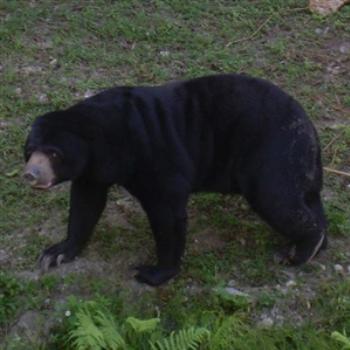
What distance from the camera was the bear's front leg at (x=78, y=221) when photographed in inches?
210

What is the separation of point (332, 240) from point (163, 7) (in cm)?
384

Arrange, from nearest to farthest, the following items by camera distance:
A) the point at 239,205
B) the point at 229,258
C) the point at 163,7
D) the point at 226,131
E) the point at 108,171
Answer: the point at 108,171 → the point at 226,131 → the point at 229,258 → the point at 239,205 → the point at 163,7

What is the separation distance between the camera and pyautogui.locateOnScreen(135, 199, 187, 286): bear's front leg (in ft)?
16.8

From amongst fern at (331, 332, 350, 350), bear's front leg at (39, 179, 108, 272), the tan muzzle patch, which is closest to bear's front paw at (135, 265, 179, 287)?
bear's front leg at (39, 179, 108, 272)

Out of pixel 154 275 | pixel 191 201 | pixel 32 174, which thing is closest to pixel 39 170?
pixel 32 174

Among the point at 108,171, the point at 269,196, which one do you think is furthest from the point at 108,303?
the point at 269,196

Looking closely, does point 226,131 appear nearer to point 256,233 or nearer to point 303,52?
point 256,233

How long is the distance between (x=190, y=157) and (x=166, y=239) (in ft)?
1.75

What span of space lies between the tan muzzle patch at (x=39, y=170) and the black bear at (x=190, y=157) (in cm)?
19

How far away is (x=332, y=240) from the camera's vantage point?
5.89 meters

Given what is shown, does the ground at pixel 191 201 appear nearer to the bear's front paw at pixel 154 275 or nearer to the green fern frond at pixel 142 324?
the bear's front paw at pixel 154 275

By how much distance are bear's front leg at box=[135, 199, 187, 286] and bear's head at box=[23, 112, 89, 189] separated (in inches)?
22.8

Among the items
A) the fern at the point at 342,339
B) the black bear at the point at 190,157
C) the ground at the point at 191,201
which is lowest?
the ground at the point at 191,201

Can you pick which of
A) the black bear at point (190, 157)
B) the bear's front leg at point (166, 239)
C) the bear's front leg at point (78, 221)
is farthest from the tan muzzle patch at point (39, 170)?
the bear's front leg at point (166, 239)
